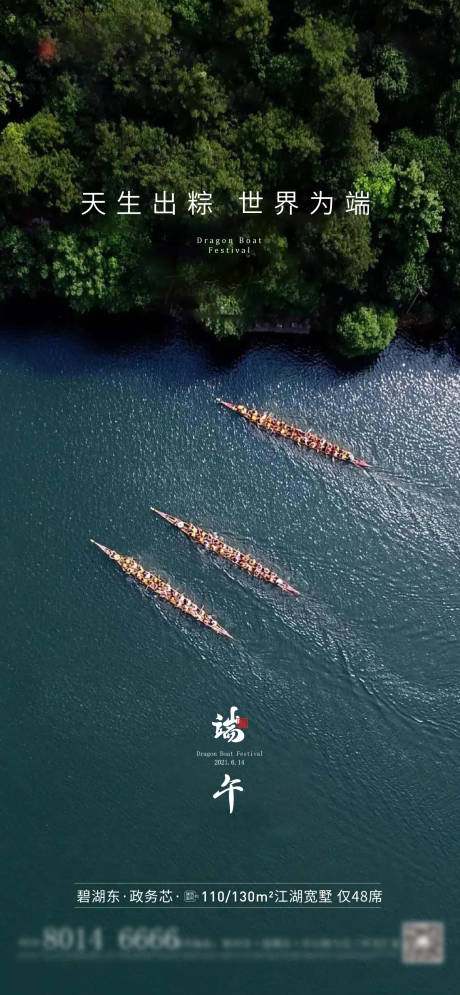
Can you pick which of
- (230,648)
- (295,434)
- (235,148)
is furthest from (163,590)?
(235,148)

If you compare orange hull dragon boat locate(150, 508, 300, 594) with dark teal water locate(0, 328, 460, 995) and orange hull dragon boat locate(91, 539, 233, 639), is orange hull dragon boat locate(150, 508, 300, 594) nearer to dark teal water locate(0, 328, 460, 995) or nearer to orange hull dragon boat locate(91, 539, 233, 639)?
dark teal water locate(0, 328, 460, 995)

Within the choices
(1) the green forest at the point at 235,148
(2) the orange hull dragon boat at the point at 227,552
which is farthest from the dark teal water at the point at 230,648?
(1) the green forest at the point at 235,148

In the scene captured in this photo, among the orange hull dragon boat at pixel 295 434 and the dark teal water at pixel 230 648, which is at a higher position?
the orange hull dragon boat at pixel 295 434

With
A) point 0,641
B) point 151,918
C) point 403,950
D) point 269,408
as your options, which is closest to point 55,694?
point 0,641

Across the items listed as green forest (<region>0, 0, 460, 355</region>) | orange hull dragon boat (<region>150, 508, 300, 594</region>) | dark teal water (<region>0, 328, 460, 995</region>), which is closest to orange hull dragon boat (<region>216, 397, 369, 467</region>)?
dark teal water (<region>0, 328, 460, 995</region>)

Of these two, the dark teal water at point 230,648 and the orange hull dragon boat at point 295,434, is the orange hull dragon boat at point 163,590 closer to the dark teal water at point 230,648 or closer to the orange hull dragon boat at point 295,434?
the dark teal water at point 230,648

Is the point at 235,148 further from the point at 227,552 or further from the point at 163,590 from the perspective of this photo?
the point at 163,590
